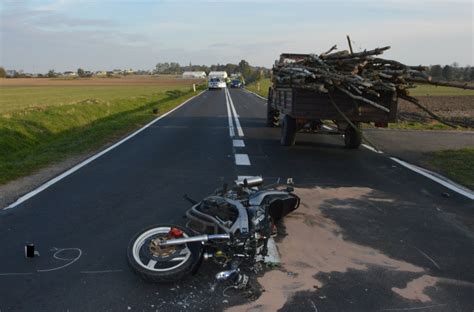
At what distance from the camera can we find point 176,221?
6.03m

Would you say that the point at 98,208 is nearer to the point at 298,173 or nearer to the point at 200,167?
the point at 200,167

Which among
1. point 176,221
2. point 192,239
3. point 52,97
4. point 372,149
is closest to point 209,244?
point 192,239

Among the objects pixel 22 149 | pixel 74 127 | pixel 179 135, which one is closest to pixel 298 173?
pixel 179 135

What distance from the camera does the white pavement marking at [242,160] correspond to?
10164 millimetres

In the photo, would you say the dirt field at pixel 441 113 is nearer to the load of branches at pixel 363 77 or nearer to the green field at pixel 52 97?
the load of branches at pixel 363 77

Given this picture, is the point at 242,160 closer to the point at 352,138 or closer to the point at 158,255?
the point at 352,138

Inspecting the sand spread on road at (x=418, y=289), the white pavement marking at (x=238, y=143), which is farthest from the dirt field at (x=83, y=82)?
the sand spread on road at (x=418, y=289)

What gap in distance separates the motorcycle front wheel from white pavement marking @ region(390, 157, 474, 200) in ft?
17.1

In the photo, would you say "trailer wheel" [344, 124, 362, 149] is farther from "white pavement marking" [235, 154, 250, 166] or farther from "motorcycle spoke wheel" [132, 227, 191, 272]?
"motorcycle spoke wheel" [132, 227, 191, 272]

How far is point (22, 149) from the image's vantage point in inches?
603

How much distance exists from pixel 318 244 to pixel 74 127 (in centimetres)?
1808

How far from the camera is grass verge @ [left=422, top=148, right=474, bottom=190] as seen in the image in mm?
8998

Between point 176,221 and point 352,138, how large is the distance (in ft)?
25.2

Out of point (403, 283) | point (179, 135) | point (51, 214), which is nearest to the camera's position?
point (403, 283)
